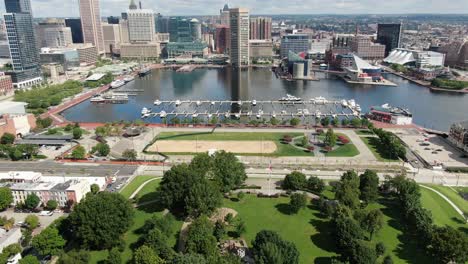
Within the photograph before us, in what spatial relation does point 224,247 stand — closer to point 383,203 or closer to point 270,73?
point 383,203

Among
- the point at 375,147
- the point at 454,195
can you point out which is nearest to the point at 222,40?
the point at 375,147

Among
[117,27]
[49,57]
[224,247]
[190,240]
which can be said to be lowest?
[224,247]

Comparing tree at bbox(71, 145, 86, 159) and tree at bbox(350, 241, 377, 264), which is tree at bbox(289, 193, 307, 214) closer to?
tree at bbox(350, 241, 377, 264)

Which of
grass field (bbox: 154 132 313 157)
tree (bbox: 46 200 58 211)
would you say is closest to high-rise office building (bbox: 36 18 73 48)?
grass field (bbox: 154 132 313 157)

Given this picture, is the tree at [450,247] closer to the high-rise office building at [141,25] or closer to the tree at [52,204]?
the tree at [52,204]

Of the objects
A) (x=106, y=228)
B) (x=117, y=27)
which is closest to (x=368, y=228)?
(x=106, y=228)

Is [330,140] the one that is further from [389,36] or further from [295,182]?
[389,36]
